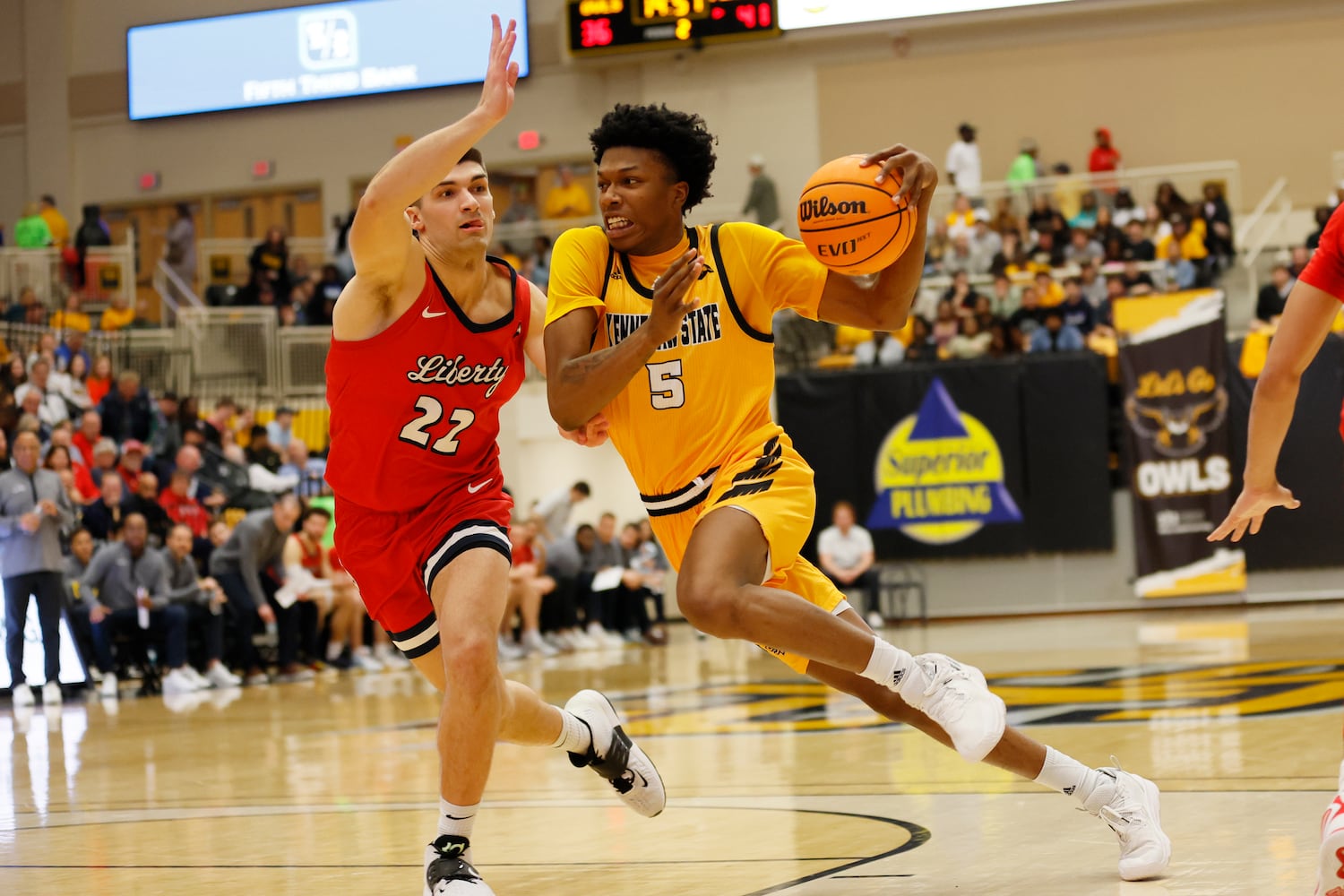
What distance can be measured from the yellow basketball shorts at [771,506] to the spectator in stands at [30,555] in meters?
9.37

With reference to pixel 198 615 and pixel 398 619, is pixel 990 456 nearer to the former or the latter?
pixel 198 615

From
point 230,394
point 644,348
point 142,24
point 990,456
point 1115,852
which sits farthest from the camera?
point 142,24

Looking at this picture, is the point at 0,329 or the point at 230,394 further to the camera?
the point at 230,394

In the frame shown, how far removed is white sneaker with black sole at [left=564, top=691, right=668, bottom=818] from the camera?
5.27m

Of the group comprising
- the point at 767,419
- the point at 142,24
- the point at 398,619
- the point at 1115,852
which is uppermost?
the point at 142,24

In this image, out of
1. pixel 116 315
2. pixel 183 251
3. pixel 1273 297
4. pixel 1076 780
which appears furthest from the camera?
pixel 183 251

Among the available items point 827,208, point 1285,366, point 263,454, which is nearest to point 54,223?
point 263,454

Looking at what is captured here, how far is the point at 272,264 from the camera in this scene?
23516mm

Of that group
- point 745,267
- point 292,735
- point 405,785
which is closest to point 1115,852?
point 745,267

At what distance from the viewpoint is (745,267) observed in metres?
4.70

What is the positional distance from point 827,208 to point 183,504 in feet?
40.0

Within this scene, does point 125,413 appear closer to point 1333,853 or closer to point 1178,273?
point 1178,273

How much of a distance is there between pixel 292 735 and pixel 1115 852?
19.9 feet

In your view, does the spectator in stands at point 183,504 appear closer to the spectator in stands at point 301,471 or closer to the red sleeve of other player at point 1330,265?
the spectator in stands at point 301,471
